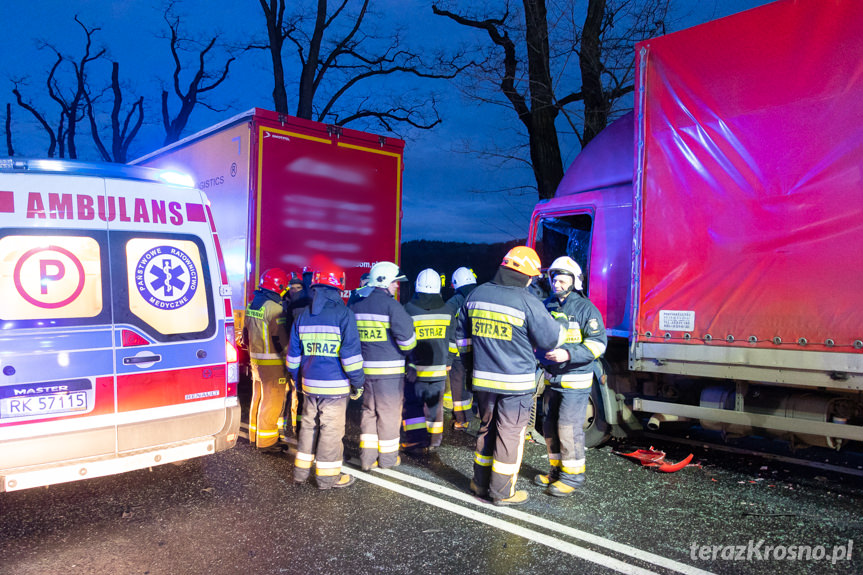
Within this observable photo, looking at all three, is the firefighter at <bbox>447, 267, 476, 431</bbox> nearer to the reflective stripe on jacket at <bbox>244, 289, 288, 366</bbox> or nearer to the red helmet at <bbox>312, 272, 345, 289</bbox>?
the reflective stripe on jacket at <bbox>244, 289, 288, 366</bbox>

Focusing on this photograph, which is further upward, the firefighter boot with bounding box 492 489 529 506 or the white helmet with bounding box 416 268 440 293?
the white helmet with bounding box 416 268 440 293

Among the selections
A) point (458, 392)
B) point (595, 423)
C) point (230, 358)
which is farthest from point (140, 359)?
point (595, 423)

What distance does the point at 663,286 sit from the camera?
4.82 meters

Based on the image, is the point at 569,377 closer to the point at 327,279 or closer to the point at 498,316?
the point at 498,316

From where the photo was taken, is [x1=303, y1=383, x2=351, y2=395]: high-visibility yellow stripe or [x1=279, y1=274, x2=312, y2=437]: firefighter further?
[x1=279, y1=274, x2=312, y2=437]: firefighter

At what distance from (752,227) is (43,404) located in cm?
496

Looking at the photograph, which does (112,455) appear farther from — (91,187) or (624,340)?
(624,340)

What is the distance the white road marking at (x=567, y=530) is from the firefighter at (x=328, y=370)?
643 mm

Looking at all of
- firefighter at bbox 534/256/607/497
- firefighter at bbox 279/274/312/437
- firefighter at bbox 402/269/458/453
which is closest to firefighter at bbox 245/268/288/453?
firefighter at bbox 279/274/312/437

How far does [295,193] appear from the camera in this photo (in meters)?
7.13

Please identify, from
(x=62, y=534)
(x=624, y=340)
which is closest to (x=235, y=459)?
(x=62, y=534)

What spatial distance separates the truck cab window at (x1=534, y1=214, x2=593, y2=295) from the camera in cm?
640

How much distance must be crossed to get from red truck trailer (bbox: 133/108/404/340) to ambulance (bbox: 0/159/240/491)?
2.37 meters

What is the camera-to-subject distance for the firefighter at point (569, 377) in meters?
4.67
